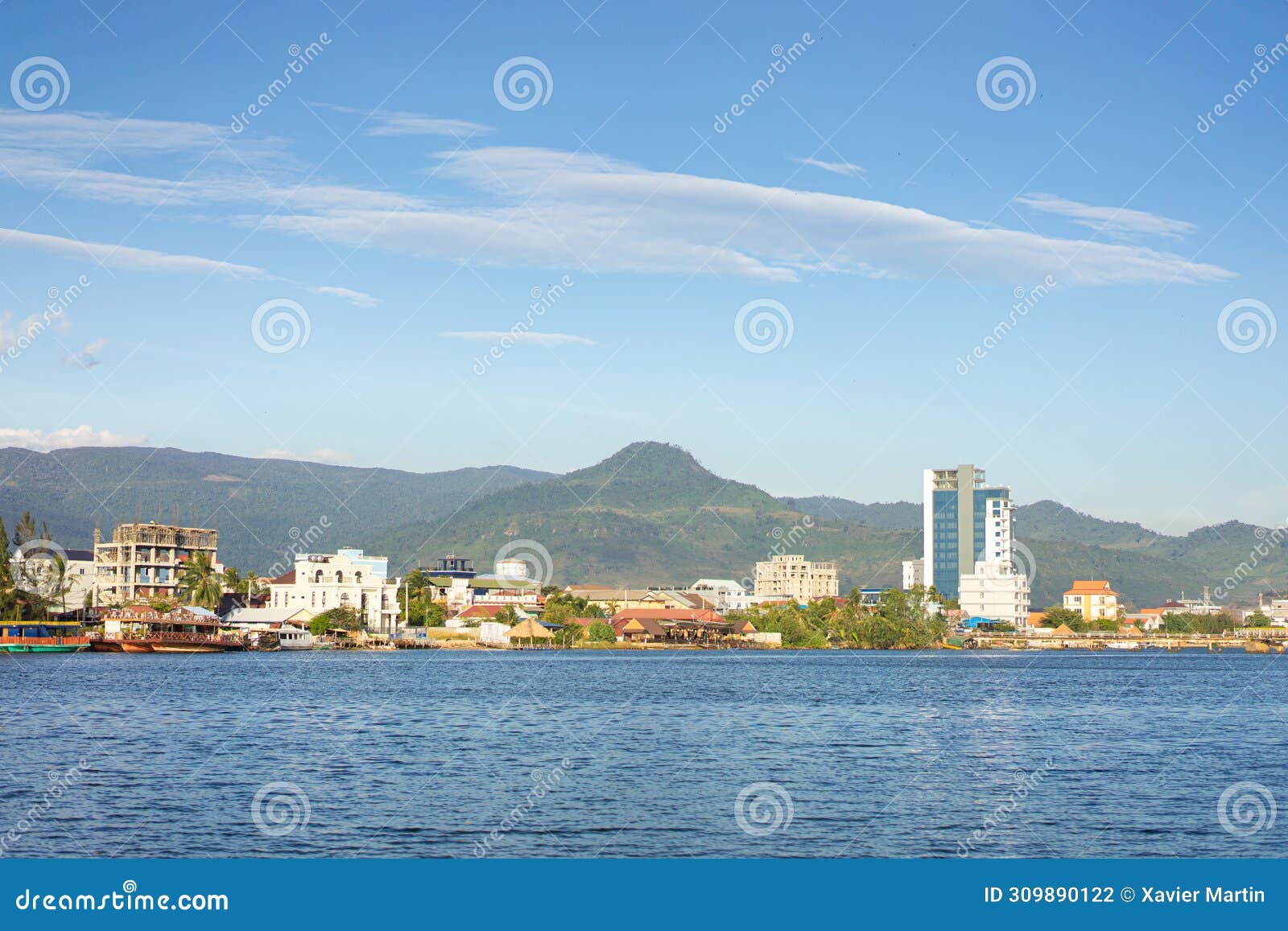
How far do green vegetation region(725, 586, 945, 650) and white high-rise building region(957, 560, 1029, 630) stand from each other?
1413 inches

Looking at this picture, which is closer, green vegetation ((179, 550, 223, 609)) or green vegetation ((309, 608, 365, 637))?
green vegetation ((179, 550, 223, 609))

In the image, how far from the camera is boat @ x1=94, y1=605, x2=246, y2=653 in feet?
325

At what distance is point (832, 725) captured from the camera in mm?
40406

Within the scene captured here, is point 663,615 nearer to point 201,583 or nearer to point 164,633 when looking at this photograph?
point 201,583

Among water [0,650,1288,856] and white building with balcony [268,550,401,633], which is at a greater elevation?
white building with balcony [268,550,401,633]

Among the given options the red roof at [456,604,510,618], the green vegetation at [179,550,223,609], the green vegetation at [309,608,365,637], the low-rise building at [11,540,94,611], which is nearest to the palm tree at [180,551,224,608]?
the green vegetation at [179,550,223,609]

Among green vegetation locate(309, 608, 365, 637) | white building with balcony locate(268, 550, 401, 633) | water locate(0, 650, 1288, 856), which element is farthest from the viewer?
white building with balcony locate(268, 550, 401, 633)

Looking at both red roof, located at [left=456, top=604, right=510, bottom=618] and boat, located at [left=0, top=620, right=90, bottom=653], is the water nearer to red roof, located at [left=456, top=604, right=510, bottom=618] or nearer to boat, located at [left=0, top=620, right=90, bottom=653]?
boat, located at [left=0, top=620, right=90, bottom=653]

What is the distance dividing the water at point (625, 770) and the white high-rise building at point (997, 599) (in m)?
129

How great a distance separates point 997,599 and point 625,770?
166200 mm

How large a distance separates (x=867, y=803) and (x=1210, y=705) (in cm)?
3513

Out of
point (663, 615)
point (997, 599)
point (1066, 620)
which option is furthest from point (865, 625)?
point (997, 599)

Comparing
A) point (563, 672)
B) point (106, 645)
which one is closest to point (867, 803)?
point (563, 672)

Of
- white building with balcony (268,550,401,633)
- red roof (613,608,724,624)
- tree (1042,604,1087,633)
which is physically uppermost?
white building with balcony (268,550,401,633)
